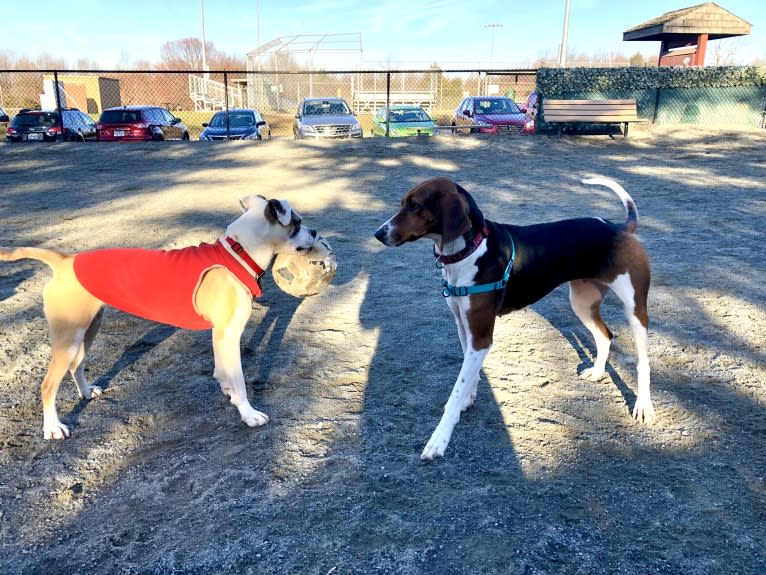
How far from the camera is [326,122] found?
18812 mm

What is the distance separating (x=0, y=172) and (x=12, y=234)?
655cm

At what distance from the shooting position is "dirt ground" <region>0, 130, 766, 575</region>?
8.32ft

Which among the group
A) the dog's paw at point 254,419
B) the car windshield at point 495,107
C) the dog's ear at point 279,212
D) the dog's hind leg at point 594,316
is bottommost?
the dog's paw at point 254,419

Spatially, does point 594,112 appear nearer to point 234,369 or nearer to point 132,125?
point 132,125

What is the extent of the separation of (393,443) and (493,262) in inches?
47.2

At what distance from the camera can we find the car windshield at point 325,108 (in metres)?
19.7

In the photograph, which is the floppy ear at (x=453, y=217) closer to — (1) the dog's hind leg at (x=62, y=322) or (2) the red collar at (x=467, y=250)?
(2) the red collar at (x=467, y=250)

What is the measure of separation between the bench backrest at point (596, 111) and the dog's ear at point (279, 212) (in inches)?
629

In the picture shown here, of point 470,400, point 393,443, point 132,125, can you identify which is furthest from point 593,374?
point 132,125

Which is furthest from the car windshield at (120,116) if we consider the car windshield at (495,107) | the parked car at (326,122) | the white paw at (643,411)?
the white paw at (643,411)

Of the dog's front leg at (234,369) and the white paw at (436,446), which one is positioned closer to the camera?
the white paw at (436,446)

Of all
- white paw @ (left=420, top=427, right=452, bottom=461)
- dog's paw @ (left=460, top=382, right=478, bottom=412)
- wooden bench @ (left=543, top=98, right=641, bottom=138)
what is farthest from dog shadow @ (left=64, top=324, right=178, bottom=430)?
wooden bench @ (left=543, top=98, right=641, bottom=138)

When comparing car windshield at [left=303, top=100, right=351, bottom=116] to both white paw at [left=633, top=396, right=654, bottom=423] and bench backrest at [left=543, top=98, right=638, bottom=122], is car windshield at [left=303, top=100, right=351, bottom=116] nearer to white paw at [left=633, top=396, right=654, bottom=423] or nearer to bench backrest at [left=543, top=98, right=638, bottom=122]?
bench backrest at [left=543, top=98, right=638, bottom=122]

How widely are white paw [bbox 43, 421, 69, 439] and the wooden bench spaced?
17.0 meters
